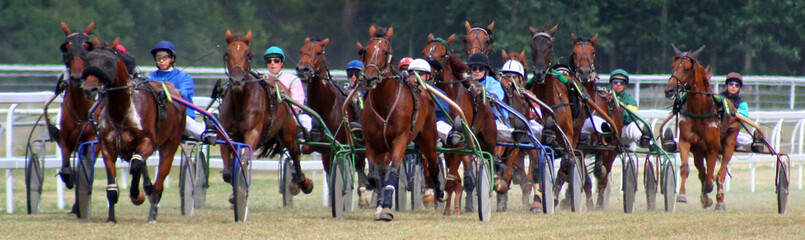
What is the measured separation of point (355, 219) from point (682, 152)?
4252 mm

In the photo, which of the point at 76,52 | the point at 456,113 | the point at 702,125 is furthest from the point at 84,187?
the point at 702,125

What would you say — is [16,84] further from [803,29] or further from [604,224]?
[803,29]

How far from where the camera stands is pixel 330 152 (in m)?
11.4

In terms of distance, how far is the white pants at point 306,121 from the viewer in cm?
1153

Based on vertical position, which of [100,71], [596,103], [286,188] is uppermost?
[100,71]

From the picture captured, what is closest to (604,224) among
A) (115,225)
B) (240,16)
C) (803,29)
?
(115,225)

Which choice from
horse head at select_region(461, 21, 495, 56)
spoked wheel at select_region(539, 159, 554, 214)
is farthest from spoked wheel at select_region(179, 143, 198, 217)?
spoked wheel at select_region(539, 159, 554, 214)

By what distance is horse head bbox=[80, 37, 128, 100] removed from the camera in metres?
8.29

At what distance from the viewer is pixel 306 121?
11.6 meters

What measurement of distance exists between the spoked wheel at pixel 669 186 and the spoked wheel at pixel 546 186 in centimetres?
175

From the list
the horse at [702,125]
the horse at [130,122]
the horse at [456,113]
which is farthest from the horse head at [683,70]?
the horse at [130,122]

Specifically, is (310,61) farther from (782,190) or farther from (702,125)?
(782,190)

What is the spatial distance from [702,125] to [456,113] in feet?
11.2

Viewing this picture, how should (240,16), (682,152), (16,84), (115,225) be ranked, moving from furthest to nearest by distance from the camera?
(240,16), (16,84), (682,152), (115,225)
